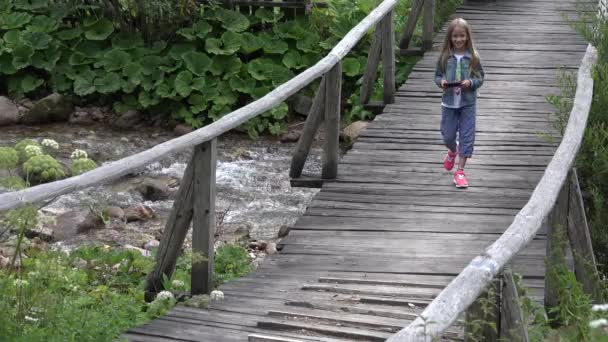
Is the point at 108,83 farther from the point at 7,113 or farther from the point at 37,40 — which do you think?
the point at 7,113

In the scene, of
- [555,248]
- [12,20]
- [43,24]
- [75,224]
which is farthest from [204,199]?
[12,20]

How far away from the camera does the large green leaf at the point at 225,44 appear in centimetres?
1267

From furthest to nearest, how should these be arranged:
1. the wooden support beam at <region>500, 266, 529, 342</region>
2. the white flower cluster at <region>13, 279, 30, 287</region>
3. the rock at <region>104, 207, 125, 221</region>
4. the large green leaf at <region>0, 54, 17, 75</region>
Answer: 1. the large green leaf at <region>0, 54, 17, 75</region>
2. the rock at <region>104, 207, 125, 221</region>
3. the white flower cluster at <region>13, 279, 30, 287</region>
4. the wooden support beam at <region>500, 266, 529, 342</region>

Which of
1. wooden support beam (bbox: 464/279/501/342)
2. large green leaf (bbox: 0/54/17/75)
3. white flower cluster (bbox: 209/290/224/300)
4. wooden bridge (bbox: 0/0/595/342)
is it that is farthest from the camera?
large green leaf (bbox: 0/54/17/75)

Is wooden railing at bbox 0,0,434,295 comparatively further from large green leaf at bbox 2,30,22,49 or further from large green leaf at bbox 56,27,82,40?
large green leaf at bbox 2,30,22,49

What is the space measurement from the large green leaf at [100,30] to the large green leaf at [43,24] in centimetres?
37

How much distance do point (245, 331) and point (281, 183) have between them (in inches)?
242

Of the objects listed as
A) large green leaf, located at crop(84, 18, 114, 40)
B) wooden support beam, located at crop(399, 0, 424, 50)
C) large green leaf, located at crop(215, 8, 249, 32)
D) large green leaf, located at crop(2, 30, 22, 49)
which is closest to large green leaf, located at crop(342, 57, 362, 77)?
large green leaf, located at crop(215, 8, 249, 32)

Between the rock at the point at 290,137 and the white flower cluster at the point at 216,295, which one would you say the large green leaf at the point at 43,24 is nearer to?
the rock at the point at 290,137

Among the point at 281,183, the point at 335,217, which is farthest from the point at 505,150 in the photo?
the point at 281,183

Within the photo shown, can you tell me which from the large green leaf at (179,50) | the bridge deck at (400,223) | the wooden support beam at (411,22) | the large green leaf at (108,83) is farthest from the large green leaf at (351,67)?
the large green leaf at (108,83)

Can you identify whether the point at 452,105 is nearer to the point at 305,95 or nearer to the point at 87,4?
the point at 305,95

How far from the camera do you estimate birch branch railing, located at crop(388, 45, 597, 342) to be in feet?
A: 10.1

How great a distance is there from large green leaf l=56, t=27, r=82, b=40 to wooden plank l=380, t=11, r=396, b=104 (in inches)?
191
